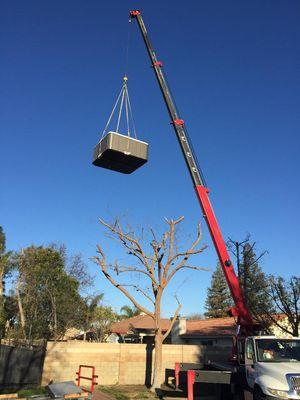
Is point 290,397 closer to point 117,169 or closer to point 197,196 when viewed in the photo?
point 117,169

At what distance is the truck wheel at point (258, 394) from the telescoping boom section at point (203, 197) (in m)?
5.27

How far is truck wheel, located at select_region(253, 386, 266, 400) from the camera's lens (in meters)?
10.6

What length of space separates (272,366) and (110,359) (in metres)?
11.4

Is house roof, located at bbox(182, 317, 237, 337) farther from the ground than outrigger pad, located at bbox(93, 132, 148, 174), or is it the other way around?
outrigger pad, located at bbox(93, 132, 148, 174)

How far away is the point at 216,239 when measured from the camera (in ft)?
59.3

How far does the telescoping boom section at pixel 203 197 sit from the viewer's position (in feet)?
55.2

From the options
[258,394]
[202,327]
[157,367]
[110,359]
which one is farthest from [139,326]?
[258,394]

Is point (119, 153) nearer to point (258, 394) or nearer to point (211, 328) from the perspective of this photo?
point (258, 394)

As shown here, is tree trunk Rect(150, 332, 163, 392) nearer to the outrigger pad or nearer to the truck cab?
the truck cab

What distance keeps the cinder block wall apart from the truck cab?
8994 mm

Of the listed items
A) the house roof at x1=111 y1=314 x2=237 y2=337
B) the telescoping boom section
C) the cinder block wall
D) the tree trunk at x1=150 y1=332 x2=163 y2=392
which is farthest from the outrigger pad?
the house roof at x1=111 y1=314 x2=237 y2=337

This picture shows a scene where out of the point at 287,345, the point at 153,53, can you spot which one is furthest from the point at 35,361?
the point at 153,53

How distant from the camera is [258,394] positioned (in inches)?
430

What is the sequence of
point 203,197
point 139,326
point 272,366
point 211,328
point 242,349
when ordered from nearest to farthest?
point 272,366 < point 242,349 < point 203,197 < point 211,328 < point 139,326
